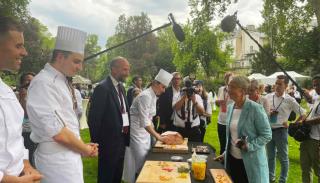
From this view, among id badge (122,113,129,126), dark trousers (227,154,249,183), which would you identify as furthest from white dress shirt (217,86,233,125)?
dark trousers (227,154,249,183)

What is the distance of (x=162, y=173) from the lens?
109 inches

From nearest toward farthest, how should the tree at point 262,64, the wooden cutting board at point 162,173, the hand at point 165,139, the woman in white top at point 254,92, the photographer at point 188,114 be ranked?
the wooden cutting board at point 162,173
the hand at point 165,139
the woman in white top at point 254,92
the photographer at point 188,114
the tree at point 262,64

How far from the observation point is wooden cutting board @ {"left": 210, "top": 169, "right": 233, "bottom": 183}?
2.64m

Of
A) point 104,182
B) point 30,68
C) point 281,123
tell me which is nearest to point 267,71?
point 30,68

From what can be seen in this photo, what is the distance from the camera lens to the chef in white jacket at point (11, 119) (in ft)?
5.04

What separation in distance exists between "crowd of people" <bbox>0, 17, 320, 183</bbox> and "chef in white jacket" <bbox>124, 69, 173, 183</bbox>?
0.01 m

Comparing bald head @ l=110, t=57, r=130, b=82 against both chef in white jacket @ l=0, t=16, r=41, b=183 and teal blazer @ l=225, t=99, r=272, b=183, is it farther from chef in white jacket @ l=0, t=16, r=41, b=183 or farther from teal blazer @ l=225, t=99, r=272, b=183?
chef in white jacket @ l=0, t=16, r=41, b=183

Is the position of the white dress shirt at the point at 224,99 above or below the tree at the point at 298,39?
below

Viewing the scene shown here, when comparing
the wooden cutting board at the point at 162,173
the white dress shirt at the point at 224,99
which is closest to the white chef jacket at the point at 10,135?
the wooden cutting board at the point at 162,173

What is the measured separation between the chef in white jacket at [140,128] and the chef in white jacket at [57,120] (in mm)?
1847

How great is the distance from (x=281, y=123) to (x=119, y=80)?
9.04ft

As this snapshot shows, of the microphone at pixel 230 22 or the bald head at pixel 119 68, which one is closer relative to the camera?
the bald head at pixel 119 68

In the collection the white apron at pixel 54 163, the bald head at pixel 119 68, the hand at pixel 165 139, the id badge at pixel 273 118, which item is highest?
the bald head at pixel 119 68

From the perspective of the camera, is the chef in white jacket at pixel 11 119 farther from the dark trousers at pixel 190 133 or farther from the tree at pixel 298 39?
the tree at pixel 298 39
